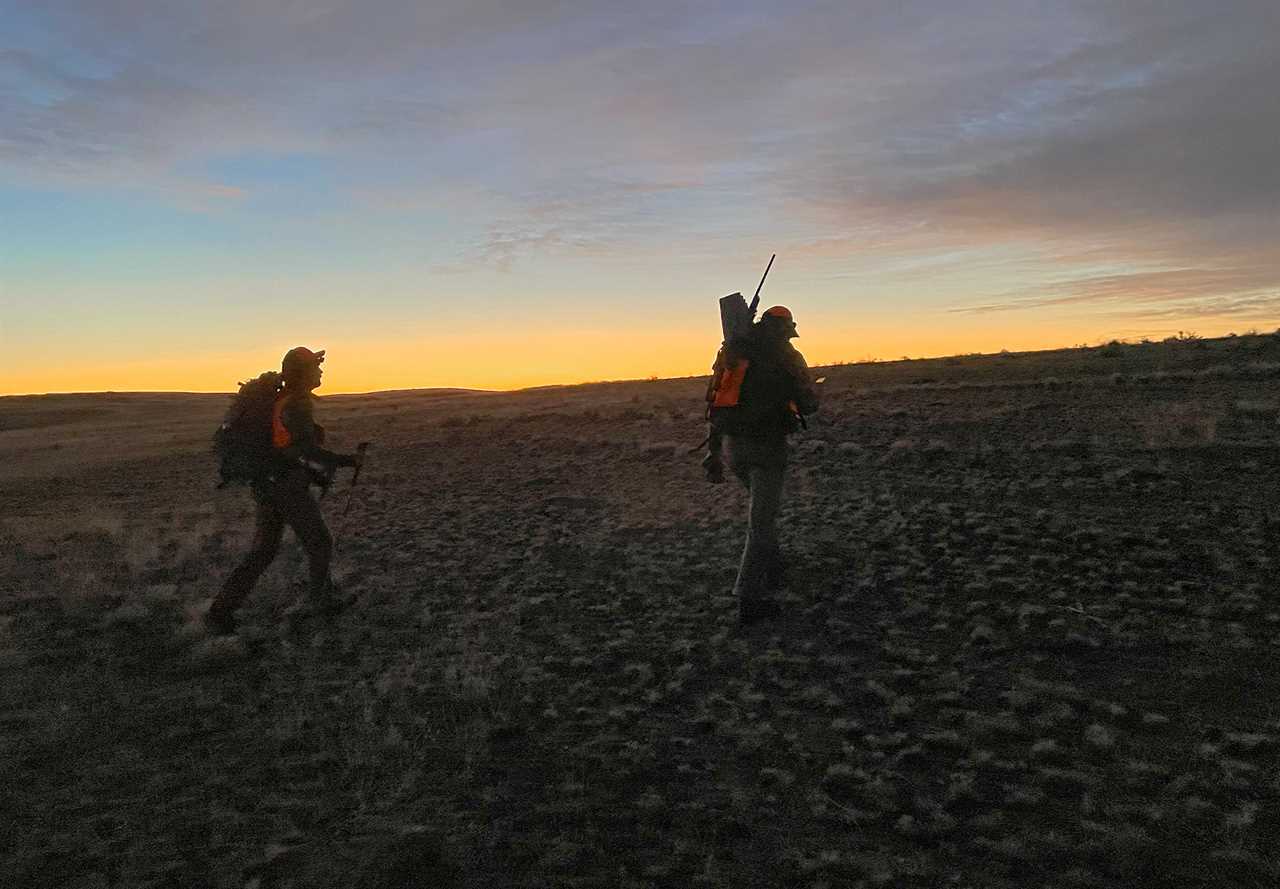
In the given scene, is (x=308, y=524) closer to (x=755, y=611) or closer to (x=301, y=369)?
(x=301, y=369)

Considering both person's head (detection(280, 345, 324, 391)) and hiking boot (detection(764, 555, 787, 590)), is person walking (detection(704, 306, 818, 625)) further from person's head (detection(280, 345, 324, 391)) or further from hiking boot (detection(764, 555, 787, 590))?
person's head (detection(280, 345, 324, 391))

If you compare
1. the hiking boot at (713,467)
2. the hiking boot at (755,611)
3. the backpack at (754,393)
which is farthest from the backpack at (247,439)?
the hiking boot at (755,611)

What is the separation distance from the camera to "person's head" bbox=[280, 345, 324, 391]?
7.75 meters

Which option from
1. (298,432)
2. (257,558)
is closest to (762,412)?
(298,432)

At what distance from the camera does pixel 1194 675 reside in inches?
215

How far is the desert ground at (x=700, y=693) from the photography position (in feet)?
13.4

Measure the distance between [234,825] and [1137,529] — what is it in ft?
24.6

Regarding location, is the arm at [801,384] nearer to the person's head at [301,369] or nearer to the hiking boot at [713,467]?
the hiking boot at [713,467]

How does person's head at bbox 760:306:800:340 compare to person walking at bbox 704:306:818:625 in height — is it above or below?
above

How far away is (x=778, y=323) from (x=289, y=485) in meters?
4.24

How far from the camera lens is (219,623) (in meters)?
7.78

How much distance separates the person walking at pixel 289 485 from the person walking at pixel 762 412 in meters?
3.29

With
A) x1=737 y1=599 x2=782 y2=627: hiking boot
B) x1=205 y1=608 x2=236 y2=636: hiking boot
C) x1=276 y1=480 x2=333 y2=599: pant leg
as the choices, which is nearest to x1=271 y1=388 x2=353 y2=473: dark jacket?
x1=276 y1=480 x2=333 y2=599: pant leg

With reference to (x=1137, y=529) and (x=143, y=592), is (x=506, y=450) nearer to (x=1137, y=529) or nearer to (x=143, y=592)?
(x=143, y=592)
